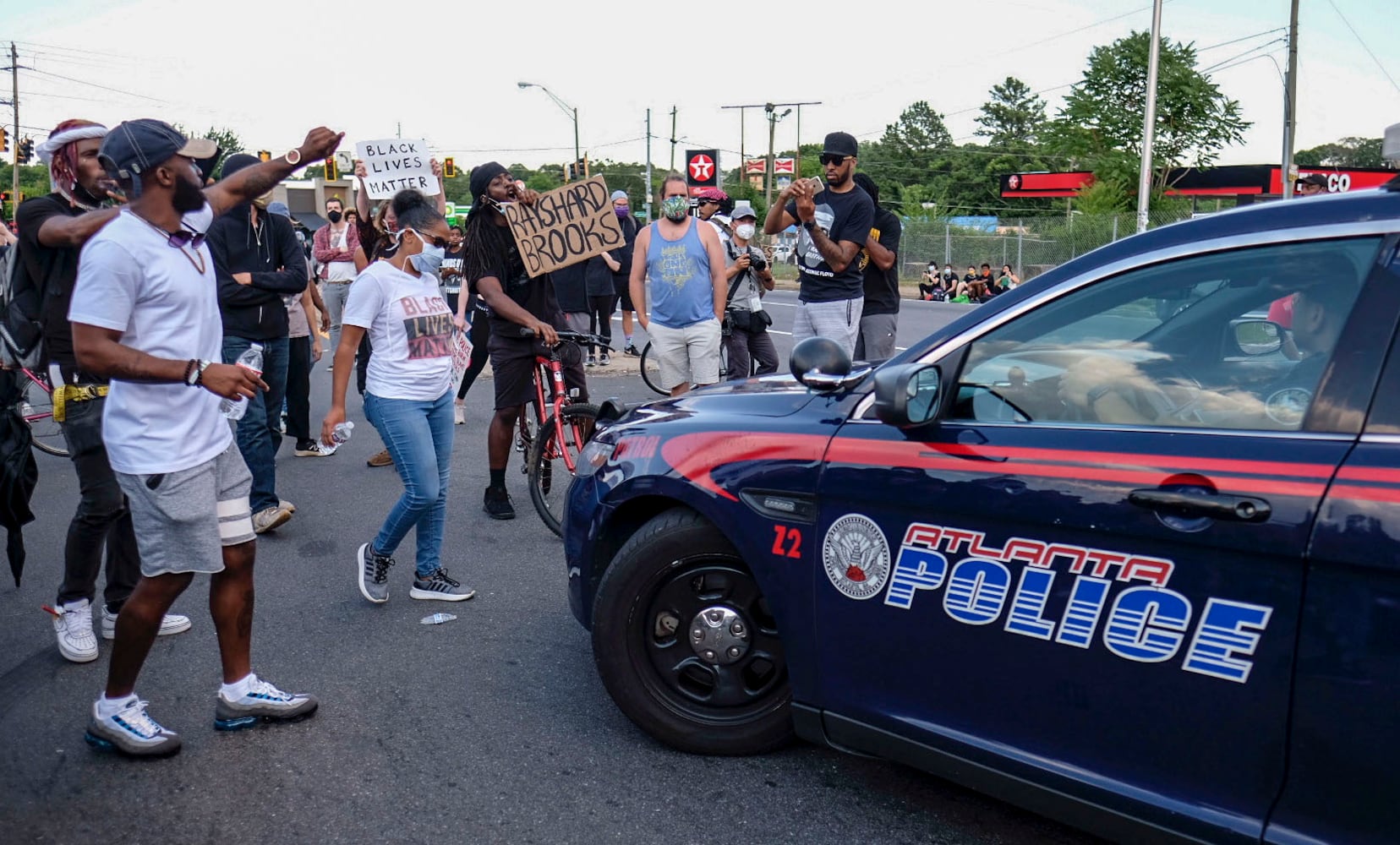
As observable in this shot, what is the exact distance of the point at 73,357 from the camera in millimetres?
4730

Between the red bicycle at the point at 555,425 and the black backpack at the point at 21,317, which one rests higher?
the black backpack at the point at 21,317

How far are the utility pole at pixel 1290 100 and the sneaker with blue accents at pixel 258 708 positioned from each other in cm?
2668

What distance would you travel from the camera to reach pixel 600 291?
13711 mm

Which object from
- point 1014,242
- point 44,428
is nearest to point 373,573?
point 44,428

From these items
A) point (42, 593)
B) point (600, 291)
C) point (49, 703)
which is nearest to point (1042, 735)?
point (49, 703)

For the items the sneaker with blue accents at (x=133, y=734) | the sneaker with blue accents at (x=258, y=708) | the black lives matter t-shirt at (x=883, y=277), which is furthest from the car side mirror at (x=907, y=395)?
the black lives matter t-shirt at (x=883, y=277)

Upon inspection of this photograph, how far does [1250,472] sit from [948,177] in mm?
102441

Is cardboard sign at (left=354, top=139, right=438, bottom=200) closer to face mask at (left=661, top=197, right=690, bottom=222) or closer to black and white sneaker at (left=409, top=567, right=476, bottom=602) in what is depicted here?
face mask at (left=661, top=197, right=690, bottom=222)

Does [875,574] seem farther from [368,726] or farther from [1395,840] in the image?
[368,726]

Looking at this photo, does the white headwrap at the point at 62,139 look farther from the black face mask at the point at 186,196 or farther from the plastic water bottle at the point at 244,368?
the plastic water bottle at the point at 244,368

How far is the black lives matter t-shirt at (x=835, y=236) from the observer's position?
7496 mm

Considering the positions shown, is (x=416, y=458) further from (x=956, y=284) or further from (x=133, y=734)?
(x=956, y=284)

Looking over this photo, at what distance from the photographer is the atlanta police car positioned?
2.47 m

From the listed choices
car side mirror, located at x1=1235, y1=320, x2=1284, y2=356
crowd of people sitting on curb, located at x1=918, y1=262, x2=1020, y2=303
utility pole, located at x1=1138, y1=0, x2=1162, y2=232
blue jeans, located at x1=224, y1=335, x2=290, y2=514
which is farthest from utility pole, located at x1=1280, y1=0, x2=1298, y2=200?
car side mirror, located at x1=1235, y1=320, x2=1284, y2=356
